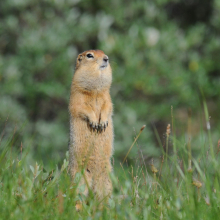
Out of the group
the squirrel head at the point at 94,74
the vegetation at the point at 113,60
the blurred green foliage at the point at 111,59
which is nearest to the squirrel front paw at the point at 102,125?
the squirrel head at the point at 94,74

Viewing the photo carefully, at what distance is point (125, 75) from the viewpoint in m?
9.46

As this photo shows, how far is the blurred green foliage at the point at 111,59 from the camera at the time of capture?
9.21m

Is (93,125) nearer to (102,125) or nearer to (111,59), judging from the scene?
(102,125)

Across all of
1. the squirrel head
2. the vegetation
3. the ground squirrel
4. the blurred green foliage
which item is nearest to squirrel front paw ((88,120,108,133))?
the ground squirrel

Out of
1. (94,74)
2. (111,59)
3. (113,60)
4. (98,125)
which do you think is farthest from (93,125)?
(113,60)

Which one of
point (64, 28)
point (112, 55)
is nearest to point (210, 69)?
point (112, 55)

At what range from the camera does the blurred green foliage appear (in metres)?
9.21

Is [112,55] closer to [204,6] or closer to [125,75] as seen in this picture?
[125,75]

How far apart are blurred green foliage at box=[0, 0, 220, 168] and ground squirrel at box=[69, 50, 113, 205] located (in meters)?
4.31

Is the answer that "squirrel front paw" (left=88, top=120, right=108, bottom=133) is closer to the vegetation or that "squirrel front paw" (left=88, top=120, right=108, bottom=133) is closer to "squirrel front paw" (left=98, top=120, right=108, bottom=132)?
"squirrel front paw" (left=98, top=120, right=108, bottom=132)

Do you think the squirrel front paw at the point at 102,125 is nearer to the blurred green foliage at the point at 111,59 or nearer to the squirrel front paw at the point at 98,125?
the squirrel front paw at the point at 98,125

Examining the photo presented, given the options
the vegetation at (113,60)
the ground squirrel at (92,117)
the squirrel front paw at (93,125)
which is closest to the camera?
the ground squirrel at (92,117)

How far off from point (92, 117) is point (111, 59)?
468cm

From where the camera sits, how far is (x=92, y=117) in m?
4.34
